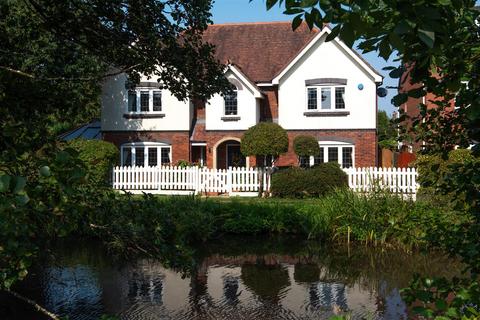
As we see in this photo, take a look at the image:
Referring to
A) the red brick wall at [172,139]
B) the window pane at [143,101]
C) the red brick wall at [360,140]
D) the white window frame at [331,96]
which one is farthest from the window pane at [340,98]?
the window pane at [143,101]

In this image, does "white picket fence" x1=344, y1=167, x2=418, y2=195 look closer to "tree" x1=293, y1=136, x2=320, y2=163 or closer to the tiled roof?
"tree" x1=293, y1=136, x2=320, y2=163

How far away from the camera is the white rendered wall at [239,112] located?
24622 mm

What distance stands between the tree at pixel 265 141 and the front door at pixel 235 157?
4.57m

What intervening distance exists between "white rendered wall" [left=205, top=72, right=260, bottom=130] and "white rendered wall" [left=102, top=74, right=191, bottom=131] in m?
1.30

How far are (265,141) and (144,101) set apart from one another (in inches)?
314

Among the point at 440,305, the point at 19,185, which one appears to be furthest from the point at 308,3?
the point at 440,305

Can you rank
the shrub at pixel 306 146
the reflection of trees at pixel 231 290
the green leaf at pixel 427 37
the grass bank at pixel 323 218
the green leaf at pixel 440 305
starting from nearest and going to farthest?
1. the green leaf at pixel 427 37
2. the green leaf at pixel 440 305
3. the reflection of trees at pixel 231 290
4. the grass bank at pixel 323 218
5. the shrub at pixel 306 146

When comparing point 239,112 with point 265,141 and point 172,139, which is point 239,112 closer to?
point 172,139

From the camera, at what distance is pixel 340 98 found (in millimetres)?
24453

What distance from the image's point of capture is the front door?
26047mm

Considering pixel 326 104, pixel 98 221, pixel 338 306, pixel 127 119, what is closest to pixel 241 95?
pixel 326 104

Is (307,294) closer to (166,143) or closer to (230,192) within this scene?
(230,192)

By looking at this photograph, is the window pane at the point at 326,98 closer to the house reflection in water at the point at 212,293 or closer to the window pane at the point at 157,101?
the window pane at the point at 157,101

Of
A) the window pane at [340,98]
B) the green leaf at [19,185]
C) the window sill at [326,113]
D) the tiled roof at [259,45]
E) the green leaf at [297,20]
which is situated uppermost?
the tiled roof at [259,45]
